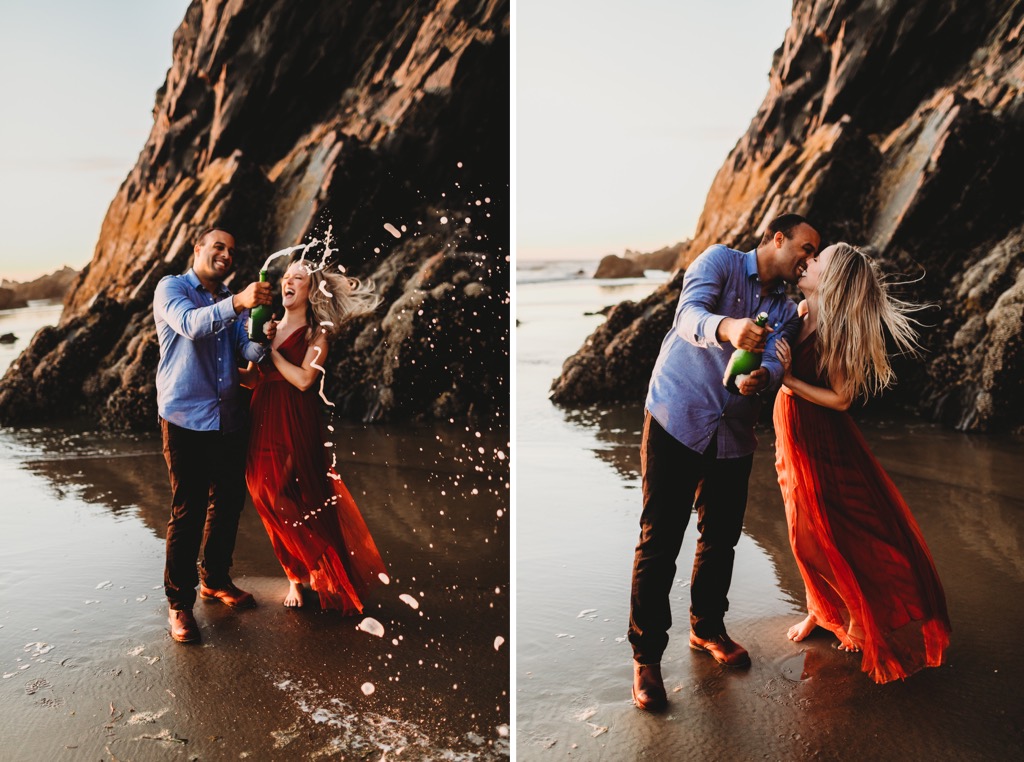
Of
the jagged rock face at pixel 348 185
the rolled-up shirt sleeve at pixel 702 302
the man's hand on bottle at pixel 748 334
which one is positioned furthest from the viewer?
the jagged rock face at pixel 348 185

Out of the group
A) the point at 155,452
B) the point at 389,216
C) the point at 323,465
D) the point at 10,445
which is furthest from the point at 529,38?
the point at 323,465

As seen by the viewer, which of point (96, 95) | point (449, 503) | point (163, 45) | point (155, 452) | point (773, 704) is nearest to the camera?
point (773, 704)

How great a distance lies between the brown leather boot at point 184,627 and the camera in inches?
125

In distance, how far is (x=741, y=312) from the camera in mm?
2719

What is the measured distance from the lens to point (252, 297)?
9.64 feet

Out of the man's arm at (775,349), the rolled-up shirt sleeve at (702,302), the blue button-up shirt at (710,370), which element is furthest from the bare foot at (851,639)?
the rolled-up shirt sleeve at (702,302)

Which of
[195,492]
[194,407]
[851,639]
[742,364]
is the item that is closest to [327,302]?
[194,407]

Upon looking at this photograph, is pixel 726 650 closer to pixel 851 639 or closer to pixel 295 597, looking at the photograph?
pixel 851 639

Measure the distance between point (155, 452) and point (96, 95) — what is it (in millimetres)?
3813

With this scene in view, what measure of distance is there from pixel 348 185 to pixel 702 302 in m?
7.29

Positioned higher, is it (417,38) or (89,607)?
(417,38)

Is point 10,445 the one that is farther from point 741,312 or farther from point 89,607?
point 741,312

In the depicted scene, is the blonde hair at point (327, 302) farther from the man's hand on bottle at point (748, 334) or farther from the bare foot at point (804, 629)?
the bare foot at point (804, 629)

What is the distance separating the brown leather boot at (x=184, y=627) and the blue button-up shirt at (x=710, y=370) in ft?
6.24
